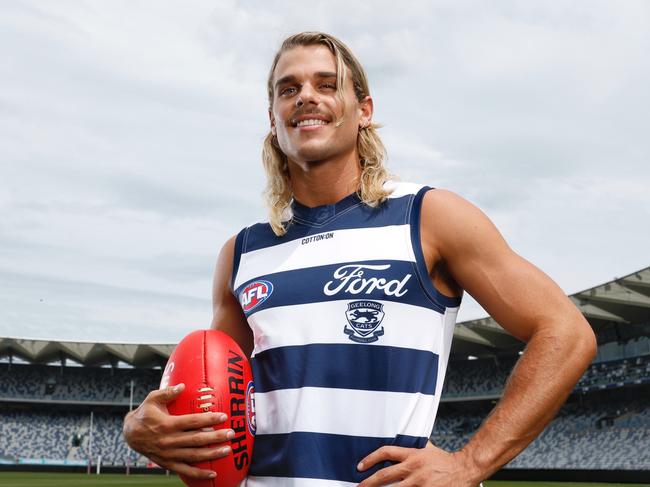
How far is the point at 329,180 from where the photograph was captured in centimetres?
288

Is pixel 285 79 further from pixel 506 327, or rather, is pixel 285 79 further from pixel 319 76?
pixel 506 327

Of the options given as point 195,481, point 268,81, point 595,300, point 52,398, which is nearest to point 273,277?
point 195,481

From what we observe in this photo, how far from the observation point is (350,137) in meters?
2.89

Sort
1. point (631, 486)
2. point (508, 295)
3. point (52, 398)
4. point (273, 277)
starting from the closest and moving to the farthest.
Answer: point (508, 295), point (273, 277), point (631, 486), point (52, 398)

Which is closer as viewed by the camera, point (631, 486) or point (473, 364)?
point (631, 486)

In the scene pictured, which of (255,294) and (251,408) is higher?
(255,294)

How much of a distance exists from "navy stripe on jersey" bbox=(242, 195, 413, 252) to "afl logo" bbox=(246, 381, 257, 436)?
0.61 meters

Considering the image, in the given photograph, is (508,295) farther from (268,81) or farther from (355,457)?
(268,81)

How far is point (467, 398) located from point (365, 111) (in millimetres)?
47101

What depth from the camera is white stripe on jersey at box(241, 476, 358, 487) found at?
94.6 inches

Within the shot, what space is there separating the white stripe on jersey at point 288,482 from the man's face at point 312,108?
3.96ft

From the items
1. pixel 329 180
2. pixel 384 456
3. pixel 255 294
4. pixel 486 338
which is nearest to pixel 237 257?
pixel 255 294

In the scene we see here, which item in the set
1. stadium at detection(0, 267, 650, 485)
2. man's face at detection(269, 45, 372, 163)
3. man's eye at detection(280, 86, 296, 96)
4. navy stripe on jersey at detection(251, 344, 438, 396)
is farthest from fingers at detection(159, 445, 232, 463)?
stadium at detection(0, 267, 650, 485)

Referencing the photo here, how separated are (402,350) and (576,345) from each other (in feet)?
1.87
